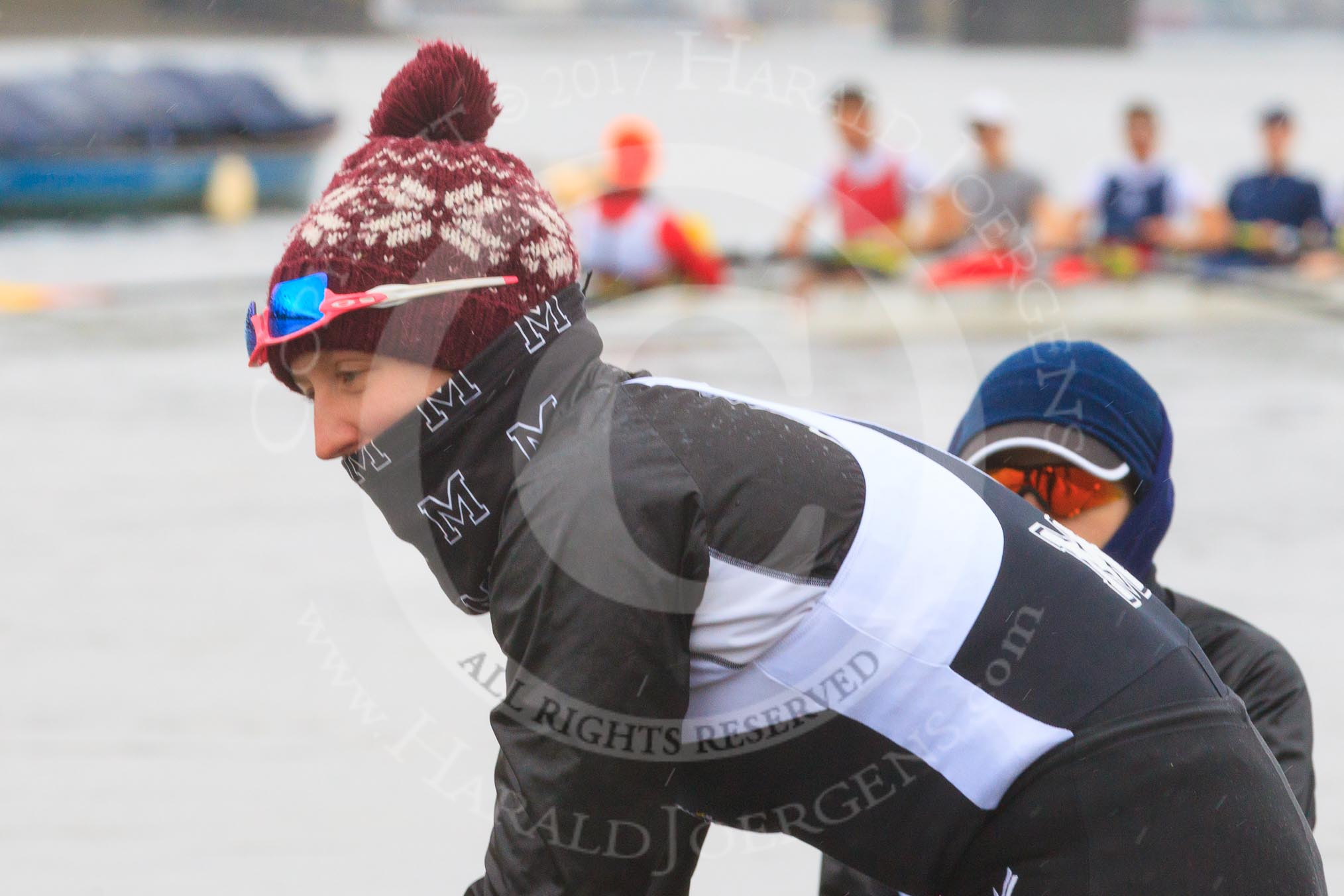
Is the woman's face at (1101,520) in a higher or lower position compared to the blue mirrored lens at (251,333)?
lower

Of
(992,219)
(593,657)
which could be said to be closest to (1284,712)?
(593,657)

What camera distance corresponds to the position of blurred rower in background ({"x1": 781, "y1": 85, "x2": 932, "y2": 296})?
1017 cm

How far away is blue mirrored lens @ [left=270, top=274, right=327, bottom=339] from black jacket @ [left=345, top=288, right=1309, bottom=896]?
4.4 inches

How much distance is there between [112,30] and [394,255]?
1843 inches

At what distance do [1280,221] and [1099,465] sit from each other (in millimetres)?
9895

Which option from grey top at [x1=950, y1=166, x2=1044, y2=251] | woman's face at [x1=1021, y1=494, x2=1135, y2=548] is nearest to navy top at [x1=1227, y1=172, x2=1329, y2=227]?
grey top at [x1=950, y1=166, x2=1044, y2=251]

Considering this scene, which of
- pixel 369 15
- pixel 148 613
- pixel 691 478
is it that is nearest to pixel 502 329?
pixel 691 478

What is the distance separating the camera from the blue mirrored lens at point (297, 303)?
4.15ft

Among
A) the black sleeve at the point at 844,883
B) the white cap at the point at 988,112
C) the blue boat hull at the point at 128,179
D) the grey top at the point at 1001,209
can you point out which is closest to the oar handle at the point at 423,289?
the black sleeve at the point at 844,883

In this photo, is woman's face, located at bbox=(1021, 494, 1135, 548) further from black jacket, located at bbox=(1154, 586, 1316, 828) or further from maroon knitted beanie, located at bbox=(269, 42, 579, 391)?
maroon knitted beanie, located at bbox=(269, 42, 579, 391)

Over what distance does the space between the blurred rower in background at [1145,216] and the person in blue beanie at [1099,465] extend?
9.23 m

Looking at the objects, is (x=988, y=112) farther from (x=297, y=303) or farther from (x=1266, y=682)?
(x=297, y=303)

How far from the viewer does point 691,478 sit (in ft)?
3.91

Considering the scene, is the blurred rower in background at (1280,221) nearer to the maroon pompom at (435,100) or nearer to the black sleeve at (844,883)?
the black sleeve at (844,883)
